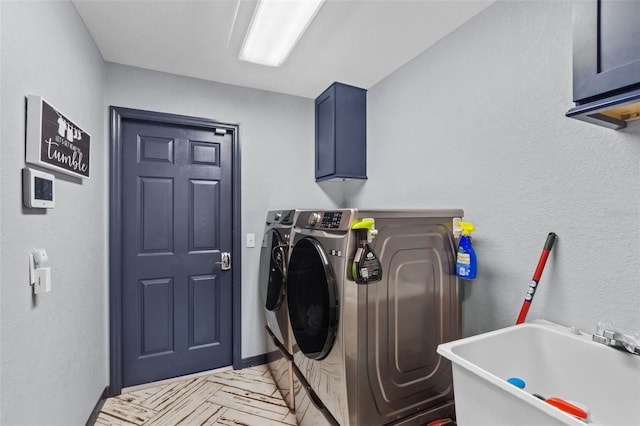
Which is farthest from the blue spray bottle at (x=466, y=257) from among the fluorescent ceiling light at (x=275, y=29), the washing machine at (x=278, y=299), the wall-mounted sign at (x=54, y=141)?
the wall-mounted sign at (x=54, y=141)

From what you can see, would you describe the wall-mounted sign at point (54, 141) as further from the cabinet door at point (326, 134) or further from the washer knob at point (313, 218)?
the cabinet door at point (326, 134)

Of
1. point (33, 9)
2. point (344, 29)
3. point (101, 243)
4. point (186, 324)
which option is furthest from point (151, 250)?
point (344, 29)

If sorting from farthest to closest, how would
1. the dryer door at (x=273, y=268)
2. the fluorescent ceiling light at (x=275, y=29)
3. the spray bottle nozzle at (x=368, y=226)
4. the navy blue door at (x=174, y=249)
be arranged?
the navy blue door at (x=174, y=249) → the dryer door at (x=273, y=268) → the fluorescent ceiling light at (x=275, y=29) → the spray bottle nozzle at (x=368, y=226)

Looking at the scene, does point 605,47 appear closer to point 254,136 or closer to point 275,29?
point 275,29

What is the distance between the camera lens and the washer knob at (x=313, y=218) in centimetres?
158

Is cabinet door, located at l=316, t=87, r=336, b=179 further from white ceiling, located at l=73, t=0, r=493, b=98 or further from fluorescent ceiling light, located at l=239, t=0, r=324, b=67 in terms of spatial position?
fluorescent ceiling light, located at l=239, t=0, r=324, b=67

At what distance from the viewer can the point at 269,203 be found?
8.98 feet

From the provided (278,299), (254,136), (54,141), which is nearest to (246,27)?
(254,136)

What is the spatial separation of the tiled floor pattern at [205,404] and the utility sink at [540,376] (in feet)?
4.67

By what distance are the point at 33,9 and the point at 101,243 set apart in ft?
4.93

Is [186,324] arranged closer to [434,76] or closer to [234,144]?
[234,144]

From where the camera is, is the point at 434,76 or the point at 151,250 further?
the point at 151,250

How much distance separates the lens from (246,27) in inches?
70.6

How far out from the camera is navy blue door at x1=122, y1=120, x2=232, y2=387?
233cm
